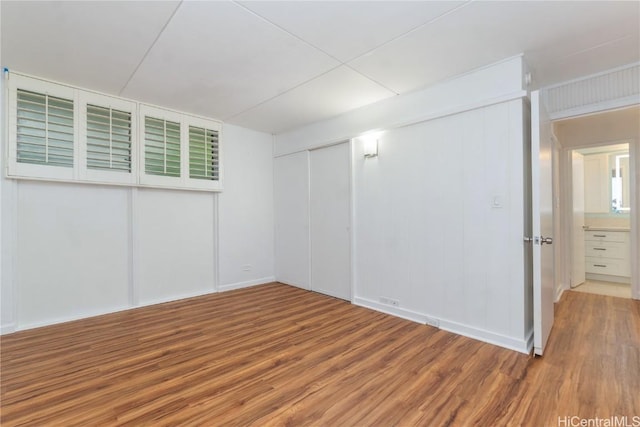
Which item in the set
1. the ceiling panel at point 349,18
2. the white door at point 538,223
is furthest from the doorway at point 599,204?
the ceiling panel at point 349,18

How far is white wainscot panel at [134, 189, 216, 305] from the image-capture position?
3.69m

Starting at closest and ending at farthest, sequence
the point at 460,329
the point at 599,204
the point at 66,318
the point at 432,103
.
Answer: the point at 460,329
the point at 432,103
the point at 66,318
the point at 599,204

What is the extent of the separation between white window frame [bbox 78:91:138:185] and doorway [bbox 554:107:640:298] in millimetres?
5279

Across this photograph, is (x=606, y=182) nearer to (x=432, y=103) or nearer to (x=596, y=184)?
(x=596, y=184)

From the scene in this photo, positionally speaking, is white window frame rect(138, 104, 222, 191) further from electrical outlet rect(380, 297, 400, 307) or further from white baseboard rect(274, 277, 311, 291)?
electrical outlet rect(380, 297, 400, 307)

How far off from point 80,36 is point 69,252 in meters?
2.27

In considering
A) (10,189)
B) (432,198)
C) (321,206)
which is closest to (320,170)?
(321,206)

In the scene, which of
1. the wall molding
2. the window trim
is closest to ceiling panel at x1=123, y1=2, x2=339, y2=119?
the window trim

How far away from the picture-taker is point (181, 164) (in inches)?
155

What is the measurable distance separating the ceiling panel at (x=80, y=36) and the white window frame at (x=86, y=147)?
316 millimetres

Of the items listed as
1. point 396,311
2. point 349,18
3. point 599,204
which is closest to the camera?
point 349,18

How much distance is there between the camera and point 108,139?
11.0 feet

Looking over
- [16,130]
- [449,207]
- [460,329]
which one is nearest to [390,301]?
[460,329]

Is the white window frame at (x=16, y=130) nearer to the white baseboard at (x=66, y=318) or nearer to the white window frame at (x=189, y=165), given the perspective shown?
the white window frame at (x=189, y=165)
